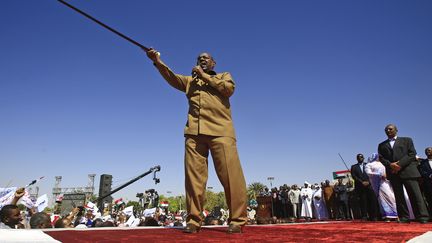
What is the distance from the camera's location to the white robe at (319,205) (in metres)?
11.8

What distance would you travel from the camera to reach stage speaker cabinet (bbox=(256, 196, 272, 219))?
13664 mm

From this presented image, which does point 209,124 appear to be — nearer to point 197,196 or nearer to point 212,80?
point 212,80

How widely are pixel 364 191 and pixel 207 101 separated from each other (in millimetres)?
6103

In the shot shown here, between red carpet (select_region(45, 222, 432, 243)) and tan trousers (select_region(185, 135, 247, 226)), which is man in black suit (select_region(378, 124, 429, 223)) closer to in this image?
red carpet (select_region(45, 222, 432, 243))

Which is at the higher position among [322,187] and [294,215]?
[322,187]

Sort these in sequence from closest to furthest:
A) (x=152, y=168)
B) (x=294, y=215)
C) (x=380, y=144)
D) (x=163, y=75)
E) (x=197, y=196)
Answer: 1. (x=197, y=196)
2. (x=163, y=75)
3. (x=380, y=144)
4. (x=294, y=215)
5. (x=152, y=168)

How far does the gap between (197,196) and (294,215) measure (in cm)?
1111

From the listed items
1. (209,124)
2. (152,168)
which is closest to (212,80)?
(209,124)

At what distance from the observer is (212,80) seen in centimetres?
345

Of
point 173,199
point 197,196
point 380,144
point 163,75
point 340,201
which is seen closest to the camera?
point 197,196

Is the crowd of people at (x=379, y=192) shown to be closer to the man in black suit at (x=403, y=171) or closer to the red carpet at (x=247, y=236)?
the man in black suit at (x=403, y=171)

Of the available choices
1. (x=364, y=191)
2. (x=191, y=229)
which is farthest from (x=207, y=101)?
(x=364, y=191)

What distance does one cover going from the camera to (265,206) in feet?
45.2

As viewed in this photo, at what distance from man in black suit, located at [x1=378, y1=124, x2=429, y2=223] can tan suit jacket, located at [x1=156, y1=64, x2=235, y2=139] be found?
3.34 metres
